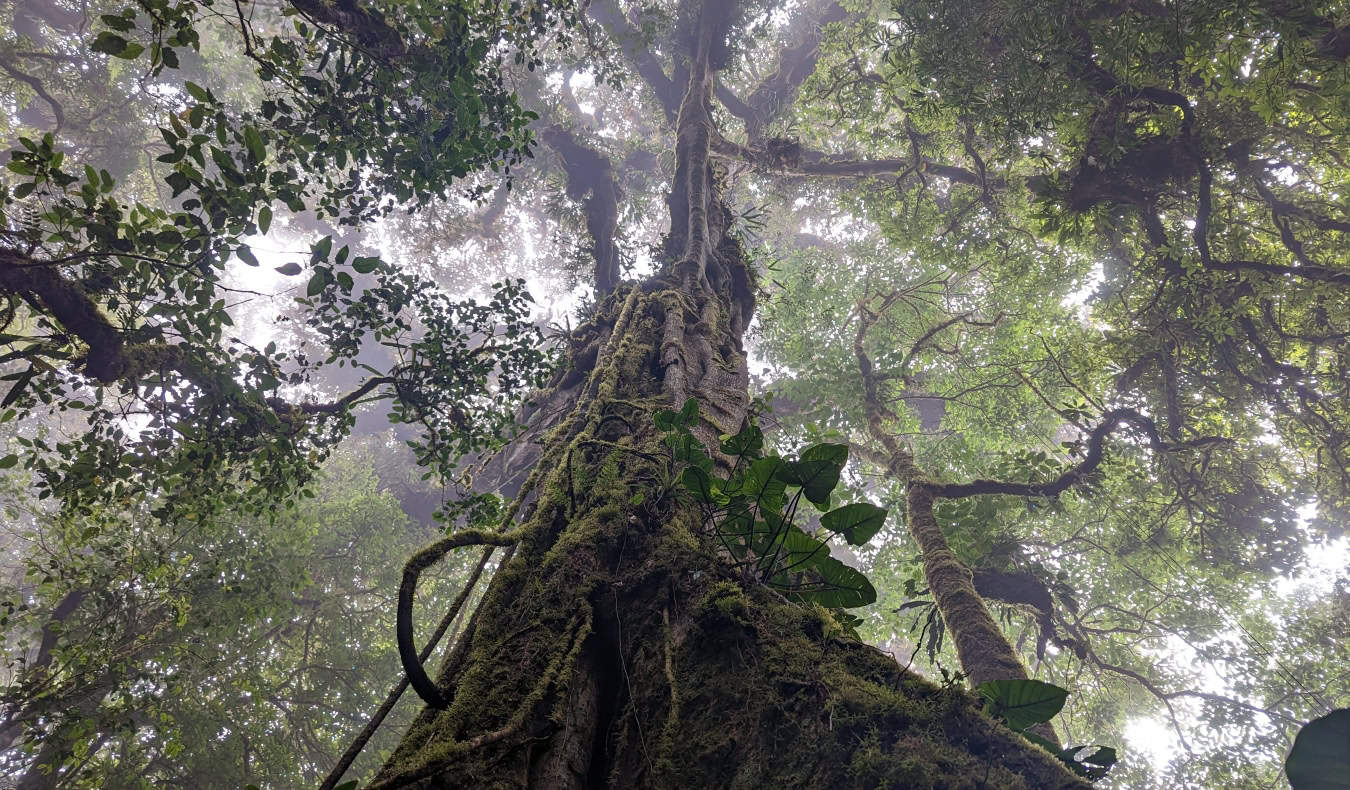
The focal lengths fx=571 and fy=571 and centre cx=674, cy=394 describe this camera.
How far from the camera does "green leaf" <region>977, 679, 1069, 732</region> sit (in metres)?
1.71

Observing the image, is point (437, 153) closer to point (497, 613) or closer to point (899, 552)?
point (497, 613)

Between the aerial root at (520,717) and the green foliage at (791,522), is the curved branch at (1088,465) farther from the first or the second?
the aerial root at (520,717)

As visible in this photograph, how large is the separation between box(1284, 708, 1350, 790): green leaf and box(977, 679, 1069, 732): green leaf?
51 centimetres

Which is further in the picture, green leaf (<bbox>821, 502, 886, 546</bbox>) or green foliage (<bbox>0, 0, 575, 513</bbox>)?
green foliage (<bbox>0, 0, 575, 513</bbox>)

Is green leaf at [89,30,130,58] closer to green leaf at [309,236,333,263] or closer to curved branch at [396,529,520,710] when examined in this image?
green leaf at [309,236,333,263]

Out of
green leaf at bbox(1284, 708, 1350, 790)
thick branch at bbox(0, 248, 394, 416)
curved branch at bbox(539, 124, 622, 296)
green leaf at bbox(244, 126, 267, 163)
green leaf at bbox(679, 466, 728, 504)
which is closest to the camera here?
green leaf at bbox(1284, 708, 1350, 790)

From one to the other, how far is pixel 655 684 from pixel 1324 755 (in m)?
1.70

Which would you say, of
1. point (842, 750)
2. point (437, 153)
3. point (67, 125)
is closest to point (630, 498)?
point (842, 750)

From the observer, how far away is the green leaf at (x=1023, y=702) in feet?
5.61

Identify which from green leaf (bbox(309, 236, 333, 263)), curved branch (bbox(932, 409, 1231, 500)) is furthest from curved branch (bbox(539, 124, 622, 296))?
green leaf (bbox(309, 236, 333, 263))

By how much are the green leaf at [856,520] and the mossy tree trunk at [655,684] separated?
34 centimetres

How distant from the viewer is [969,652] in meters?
5.24

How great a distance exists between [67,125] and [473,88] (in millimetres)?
15563

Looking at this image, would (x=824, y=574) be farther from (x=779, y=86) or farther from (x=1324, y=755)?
(x=779, y=86)
